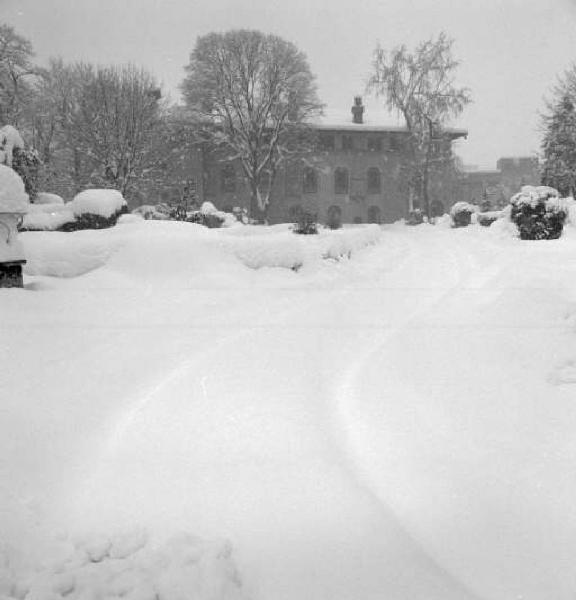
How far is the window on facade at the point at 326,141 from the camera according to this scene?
3.45m

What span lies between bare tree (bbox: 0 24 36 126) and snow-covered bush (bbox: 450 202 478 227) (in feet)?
20.3

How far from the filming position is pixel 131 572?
128cm

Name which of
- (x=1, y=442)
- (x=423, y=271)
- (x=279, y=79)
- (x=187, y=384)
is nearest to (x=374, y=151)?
(x=279, y=79)

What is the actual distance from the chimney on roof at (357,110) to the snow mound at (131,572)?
276cm

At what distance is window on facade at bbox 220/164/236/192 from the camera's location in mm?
3300

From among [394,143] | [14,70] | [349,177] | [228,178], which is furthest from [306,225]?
[14,70]

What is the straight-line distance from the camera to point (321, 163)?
150 inches

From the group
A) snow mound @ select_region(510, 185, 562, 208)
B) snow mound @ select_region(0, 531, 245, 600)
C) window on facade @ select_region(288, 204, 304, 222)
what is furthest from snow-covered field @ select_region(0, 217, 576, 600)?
snow mound @ select_region(510, 185, 562, 208)

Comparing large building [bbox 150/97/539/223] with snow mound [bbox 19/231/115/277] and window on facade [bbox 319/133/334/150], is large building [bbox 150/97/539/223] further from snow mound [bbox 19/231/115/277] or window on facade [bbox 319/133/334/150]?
snow mound [bbox 19/231/115/277]

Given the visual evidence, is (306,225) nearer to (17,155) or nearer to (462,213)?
(17,155)

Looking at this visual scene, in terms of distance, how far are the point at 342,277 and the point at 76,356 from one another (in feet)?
10.2

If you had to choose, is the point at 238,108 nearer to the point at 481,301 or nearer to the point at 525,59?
the point at 525,59

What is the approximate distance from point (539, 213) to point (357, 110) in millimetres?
5420

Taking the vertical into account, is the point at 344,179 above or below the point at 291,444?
above
